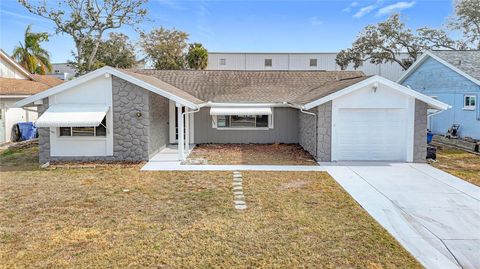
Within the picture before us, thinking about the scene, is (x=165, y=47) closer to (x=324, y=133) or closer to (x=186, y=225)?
(x=324, y=133)

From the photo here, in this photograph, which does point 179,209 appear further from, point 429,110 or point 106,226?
point 429,110

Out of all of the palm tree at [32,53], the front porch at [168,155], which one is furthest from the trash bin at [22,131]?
the palm tree at [32,53]

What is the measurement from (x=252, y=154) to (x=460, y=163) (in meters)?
10.3

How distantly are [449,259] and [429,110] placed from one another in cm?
1295

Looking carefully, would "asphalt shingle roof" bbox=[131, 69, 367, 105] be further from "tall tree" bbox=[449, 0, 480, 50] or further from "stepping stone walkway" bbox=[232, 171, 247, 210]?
"tall tree" bbox=[449, 0, 480, 50]

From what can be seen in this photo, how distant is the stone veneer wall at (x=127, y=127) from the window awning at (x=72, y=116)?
30.9 inches

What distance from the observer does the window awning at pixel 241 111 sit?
71.4 feet

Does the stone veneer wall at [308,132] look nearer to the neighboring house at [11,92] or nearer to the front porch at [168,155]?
the front porch at [168,155]

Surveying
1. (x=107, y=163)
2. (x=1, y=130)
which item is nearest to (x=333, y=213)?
(x=107, y=163)

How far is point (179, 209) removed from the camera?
10273mm

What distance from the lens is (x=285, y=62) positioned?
52.8 m

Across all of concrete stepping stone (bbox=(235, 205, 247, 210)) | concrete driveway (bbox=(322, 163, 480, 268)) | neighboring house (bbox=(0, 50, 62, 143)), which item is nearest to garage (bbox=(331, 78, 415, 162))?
concrete driveway (bbox=(322, 163, 480, 268))

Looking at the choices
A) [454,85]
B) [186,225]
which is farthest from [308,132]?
[454,85]

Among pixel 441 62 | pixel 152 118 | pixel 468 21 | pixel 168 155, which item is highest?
pixel 468 21
